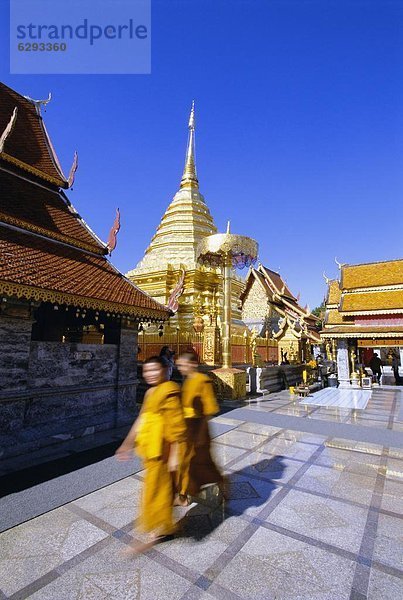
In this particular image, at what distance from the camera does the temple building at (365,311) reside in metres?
15.3

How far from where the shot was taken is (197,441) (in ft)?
11.3

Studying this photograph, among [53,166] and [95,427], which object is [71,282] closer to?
[95,427]

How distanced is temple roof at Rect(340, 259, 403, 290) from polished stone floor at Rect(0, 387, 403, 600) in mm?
13957

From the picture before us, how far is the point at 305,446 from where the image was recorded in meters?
5.71

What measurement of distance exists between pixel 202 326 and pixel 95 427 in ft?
20.7

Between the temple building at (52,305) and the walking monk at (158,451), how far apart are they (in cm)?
293

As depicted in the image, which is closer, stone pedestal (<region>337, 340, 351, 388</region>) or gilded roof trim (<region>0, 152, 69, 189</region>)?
gilded roof trim (<region>0, 152, 69, 189</region>)

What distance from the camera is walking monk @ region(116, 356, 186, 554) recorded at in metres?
2.76

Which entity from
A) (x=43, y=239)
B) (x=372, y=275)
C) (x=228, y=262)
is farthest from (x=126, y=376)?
(x=372, y=275)

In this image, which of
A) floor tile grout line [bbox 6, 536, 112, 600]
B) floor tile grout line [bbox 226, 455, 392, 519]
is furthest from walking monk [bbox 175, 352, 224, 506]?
floor tile grout line [bbox 226, 455, 392, 519]

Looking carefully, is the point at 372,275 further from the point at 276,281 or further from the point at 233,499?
the point at 233,499

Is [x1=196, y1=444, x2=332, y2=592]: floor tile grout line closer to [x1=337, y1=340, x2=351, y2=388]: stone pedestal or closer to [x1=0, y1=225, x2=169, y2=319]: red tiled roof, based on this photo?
[x1=0, y1=225, x2=169, y2=319]: red tiled roof

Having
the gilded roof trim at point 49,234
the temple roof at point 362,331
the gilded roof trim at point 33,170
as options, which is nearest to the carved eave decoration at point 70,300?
the gilded roof trim at point 49,234

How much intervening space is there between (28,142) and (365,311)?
15.8 meters
